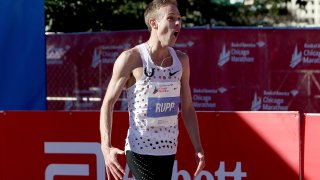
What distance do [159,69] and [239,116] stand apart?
2.32 meters

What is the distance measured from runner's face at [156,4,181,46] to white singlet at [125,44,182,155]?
18 centimetres

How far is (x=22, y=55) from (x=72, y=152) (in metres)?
1.64

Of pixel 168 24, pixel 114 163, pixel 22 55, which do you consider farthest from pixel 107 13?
pixel 114 163

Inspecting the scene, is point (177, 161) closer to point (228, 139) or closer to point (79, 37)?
point (228, 139)

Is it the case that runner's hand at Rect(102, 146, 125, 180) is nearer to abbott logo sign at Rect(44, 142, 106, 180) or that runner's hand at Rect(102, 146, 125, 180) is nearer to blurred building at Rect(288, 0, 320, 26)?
abbott logo sign at Rect(44, 142, 106, 180)

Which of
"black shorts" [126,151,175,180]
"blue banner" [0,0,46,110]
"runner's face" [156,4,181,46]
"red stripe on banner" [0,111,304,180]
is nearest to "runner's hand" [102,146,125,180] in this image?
"black shorts" [126,151,175,180]

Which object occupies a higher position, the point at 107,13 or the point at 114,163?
the point at 107,13

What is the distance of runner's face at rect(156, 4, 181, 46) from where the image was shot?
5141mm

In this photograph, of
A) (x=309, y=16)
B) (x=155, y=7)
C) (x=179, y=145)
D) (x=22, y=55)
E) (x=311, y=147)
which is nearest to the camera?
(x=155, y=7)

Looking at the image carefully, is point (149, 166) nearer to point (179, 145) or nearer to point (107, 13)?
A: point (179, 145)

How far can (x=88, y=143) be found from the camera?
7.75 metres

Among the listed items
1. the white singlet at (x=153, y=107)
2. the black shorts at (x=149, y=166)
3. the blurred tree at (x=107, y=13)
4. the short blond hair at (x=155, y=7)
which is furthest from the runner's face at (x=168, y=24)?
the blurred tree at (x=107, y=13)

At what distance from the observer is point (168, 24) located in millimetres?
5137

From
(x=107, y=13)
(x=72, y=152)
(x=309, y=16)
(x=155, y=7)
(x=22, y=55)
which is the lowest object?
(x=72, y=152)
